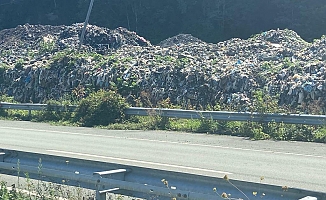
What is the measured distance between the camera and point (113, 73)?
2528cm

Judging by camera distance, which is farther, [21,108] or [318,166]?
[21,108]

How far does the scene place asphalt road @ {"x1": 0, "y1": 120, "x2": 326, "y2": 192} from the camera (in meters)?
10.4

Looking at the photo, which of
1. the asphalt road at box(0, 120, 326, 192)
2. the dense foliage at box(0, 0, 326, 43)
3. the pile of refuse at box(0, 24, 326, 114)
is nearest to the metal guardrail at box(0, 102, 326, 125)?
the asphalt road at box(0, 120, 326, 192)

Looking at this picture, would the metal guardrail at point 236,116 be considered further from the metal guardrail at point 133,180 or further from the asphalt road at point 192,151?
the metal guardrail at point 133,180

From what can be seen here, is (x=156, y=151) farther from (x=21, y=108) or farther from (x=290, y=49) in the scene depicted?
(x=290, y=49)

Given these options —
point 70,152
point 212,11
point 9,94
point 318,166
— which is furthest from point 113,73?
point 212,11

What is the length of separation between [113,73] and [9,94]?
21.6ft

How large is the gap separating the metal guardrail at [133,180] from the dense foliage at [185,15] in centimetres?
4353

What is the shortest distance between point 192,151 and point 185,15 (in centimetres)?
4681

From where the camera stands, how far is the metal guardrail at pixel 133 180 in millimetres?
5363

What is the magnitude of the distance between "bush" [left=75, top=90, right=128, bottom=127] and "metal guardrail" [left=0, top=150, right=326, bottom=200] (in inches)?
478

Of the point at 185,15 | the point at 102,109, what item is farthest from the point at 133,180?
the point at 185,15

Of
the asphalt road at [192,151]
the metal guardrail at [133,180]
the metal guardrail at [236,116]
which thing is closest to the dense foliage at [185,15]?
the metal guardrail at [236,116]

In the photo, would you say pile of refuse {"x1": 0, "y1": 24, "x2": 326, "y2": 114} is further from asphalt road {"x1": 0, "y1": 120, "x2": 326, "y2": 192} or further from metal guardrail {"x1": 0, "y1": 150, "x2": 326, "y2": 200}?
metal guardrail {"x1": 0, "y1": 150, "x2": 326, "y2": 200}
